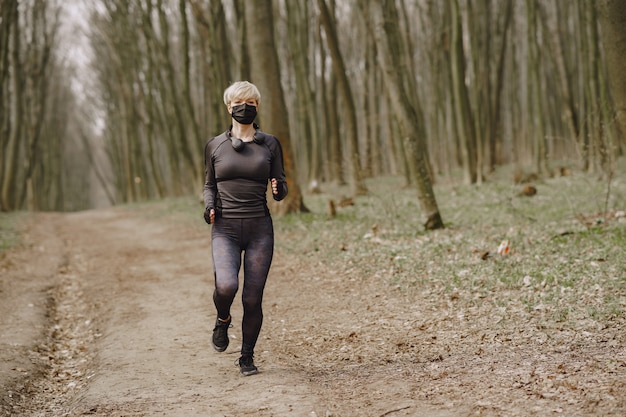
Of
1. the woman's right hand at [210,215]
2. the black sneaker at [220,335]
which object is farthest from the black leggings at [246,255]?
the black sneaker at [220,335]

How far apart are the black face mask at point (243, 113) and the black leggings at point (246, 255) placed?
2.49 ft

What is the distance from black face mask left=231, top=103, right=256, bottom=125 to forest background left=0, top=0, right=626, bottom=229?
15.6 ft

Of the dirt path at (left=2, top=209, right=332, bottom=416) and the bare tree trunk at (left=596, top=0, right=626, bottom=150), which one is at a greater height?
the bare tree trunk at (left=596, top=0, right=626, bottom=150)

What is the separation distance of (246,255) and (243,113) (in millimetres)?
1093

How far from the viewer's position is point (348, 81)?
17.2 metres

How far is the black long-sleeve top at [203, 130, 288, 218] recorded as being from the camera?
464 cm

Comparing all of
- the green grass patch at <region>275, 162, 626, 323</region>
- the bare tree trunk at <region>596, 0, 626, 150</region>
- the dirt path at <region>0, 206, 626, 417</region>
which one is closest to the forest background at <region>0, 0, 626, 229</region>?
the bare tree trunk at <region>596, 0, 626, 150</region>

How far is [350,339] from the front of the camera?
5.99 m

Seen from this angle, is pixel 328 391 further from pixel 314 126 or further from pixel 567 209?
pixel 314 126

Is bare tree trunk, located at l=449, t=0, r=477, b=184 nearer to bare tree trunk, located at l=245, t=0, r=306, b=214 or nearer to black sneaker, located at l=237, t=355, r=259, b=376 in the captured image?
bare tree trunk, located at l=245, t=0, r=306, b=214

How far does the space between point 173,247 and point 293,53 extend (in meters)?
10.5

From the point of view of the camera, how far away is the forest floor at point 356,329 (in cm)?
428

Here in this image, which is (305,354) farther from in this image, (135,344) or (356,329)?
(135,344)

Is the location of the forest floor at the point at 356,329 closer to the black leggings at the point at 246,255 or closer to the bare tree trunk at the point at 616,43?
the black leggings at the point at 246,255
